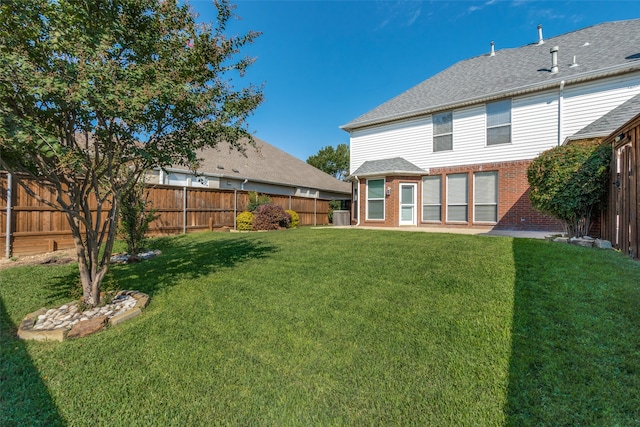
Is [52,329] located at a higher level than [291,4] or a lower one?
lower

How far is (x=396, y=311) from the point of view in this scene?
325 cm

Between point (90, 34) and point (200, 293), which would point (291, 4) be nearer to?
point (90, 34)

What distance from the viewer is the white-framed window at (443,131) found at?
494 inches

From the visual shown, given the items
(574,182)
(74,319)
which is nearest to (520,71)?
(574,182)

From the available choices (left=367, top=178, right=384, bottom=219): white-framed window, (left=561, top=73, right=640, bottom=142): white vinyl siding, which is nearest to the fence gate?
(left=561, top=73, right=640, bottom=142): white vinyl siding

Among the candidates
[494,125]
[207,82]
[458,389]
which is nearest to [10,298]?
[207,82]

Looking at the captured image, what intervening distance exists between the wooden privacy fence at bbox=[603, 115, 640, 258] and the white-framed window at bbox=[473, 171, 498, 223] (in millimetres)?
5272

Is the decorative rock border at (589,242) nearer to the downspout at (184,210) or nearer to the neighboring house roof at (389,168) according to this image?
the neighboring house roof at (389,168)

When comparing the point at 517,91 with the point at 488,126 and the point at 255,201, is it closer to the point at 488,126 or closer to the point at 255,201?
the point at 488,126

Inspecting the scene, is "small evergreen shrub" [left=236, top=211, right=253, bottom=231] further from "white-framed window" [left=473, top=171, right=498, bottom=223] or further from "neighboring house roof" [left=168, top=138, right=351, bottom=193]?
"white-framed window" [left=473, top=171, right=498, bottom=223]

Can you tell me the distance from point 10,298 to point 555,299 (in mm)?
7116

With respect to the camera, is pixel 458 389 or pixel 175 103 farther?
pixel 175 103

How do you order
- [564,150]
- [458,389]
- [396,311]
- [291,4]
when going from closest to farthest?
[458,389]
[396,311]
[564,150]
[291,4]

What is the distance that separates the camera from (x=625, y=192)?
513cm
